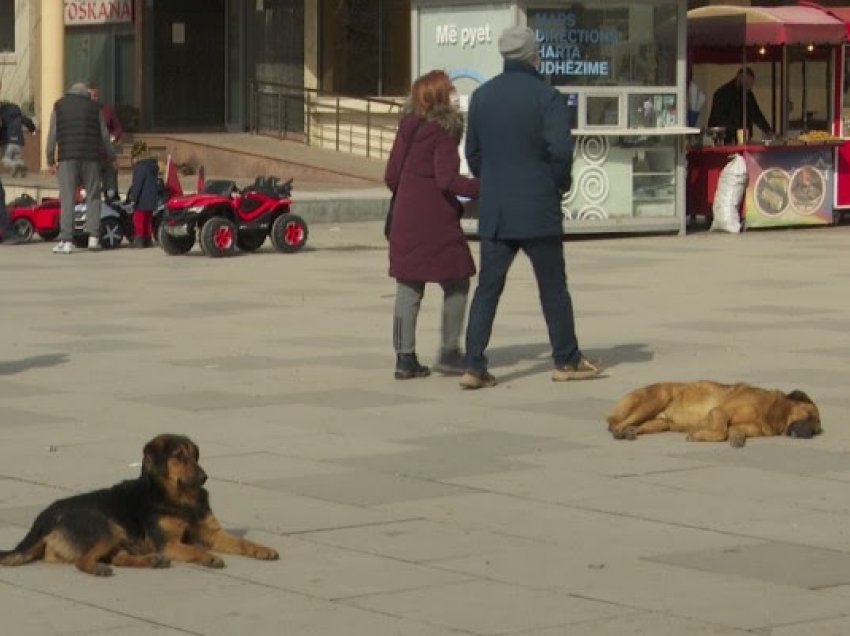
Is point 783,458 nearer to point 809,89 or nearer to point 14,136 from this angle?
point 809,89

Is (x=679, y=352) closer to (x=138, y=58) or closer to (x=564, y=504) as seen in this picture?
(x=564, y=504)

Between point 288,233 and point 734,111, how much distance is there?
21.5 ft

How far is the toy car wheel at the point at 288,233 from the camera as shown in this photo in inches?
846

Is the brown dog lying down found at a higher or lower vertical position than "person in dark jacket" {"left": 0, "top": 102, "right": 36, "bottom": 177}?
lower

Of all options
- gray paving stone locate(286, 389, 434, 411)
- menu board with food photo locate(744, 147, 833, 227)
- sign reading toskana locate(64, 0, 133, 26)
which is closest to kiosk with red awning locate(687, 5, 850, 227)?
menu board with food photo locate(744, 147, 833, 227)

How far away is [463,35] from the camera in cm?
2320

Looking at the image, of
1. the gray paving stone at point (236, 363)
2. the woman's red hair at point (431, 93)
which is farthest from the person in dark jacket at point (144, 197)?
the woman's red hair at point (431, 93)

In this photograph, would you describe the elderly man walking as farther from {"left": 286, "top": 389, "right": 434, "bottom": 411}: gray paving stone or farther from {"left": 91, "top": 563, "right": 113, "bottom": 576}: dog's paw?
{"left": 91, "top": 563, "right": 113, "bottom": 576}: dog's paw

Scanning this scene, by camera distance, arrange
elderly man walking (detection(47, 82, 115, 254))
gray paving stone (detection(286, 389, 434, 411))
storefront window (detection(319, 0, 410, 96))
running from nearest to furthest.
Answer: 1. gray paving stone (detection(286, 389, 434, 411))
2. elderly man walking (detection(47, 82, 115, 254))
3. storefront window (detection(319, 0, 410, 96))

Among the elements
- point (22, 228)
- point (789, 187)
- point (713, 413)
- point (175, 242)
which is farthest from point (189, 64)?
point (713, 413)

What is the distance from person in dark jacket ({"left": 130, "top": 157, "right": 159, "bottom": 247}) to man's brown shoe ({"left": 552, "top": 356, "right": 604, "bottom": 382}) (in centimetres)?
991

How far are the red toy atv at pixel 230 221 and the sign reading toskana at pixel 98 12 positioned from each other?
17124 millimetres

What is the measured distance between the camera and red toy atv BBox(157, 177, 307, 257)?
2097 cm

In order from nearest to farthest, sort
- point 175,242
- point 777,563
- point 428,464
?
1. point 777,563
2. point 428,464
3. point 175,242
